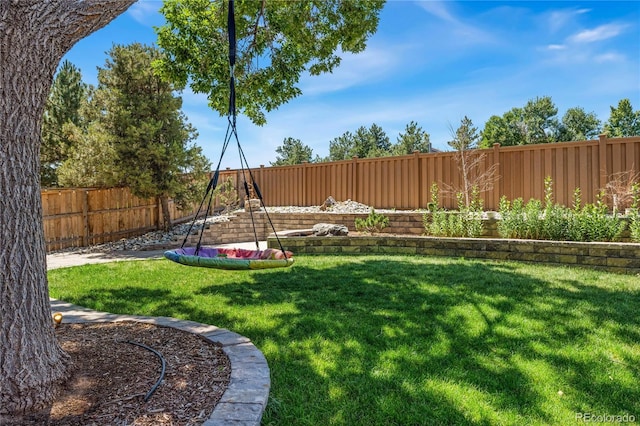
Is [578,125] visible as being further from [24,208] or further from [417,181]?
[24,208]

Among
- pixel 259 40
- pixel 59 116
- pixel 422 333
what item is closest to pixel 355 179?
pixel 259 40

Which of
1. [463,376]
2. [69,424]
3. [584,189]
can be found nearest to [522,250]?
[584,189]

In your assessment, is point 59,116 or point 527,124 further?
point 527,124

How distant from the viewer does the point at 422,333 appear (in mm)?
3107

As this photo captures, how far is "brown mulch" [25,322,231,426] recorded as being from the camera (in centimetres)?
184

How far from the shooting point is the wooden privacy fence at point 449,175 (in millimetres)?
7605

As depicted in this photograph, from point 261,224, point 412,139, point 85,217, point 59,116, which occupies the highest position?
point 412,139

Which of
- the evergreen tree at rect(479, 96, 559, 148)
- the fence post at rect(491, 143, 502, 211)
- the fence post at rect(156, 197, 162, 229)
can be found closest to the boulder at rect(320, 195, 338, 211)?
the fence post at rect(491, 143, 502, 211)

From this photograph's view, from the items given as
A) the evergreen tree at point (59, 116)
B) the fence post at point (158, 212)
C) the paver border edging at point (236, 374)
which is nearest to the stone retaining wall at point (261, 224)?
the fence post at point (158, 212)

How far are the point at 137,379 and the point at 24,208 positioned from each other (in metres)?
1.07

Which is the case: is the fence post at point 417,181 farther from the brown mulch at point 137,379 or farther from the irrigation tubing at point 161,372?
the irrigation tubing at point 161,372

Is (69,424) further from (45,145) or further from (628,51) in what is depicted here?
(45,145)

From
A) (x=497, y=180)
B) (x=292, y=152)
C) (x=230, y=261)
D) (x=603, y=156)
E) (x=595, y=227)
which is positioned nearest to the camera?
(x=230, y=261)

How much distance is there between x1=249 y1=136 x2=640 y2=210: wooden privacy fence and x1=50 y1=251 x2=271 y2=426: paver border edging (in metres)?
7.64
